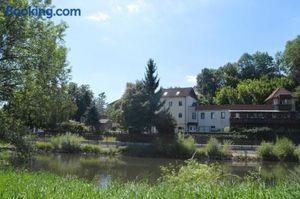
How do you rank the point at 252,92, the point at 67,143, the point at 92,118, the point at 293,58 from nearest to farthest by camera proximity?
the point at 67,143 → the point at 293,58 → the point at 92,118 → the point at 252,92

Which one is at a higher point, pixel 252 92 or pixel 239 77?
pixel 239 77

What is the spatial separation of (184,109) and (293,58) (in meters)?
20.5

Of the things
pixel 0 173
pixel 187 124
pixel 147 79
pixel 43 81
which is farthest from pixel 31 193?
pixel 187 124

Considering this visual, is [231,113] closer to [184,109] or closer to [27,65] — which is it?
[184,109]

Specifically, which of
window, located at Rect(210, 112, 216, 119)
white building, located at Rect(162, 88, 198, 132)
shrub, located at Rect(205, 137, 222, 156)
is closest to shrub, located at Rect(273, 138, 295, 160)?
shrub, located at Rect(205, 137, 222, 156)

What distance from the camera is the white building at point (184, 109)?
67.0 metres

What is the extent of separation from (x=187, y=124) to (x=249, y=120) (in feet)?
45.4

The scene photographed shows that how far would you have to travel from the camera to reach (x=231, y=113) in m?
58.4

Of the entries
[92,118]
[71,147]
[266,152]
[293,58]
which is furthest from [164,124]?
[293,58]

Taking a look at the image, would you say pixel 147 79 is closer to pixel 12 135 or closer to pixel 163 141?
pixel 163 141

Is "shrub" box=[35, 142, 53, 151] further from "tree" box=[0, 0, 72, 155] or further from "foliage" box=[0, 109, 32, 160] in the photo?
"foliage" box=[0, 109, 32, 160]

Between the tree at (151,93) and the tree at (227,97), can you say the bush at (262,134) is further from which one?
the tree at (227,97)

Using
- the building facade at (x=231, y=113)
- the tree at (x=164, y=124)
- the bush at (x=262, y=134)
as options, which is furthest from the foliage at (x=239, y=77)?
the tree at (x=164, y=124)

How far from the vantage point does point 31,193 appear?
6238 millimetres
